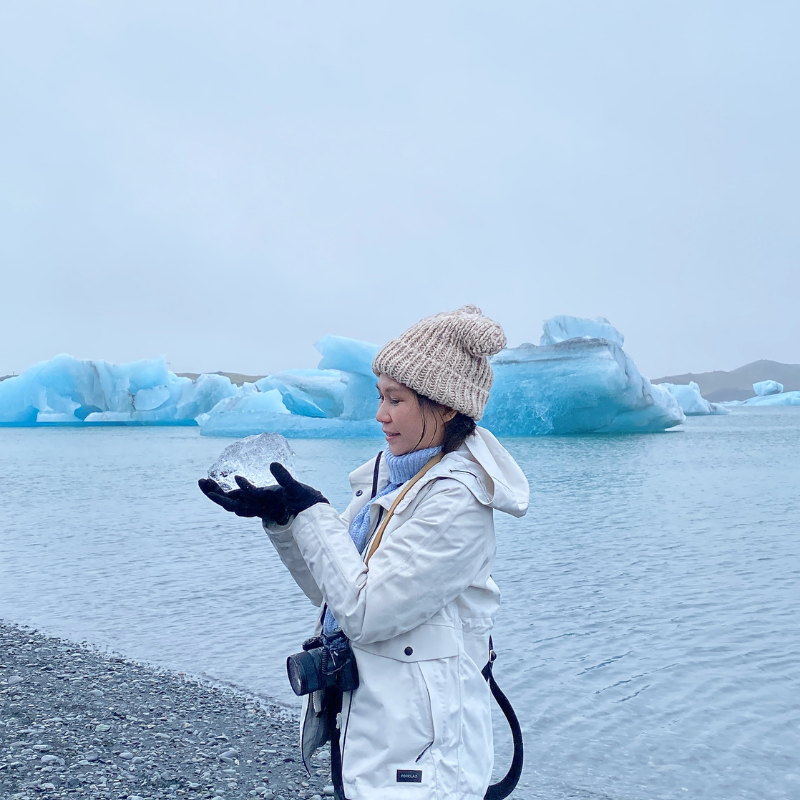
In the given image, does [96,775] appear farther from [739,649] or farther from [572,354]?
[572,354]

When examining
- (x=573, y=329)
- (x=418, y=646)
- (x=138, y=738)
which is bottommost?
(x=138, y=738)

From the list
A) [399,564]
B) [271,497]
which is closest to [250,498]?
[271,497]

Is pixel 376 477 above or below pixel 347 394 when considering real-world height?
below

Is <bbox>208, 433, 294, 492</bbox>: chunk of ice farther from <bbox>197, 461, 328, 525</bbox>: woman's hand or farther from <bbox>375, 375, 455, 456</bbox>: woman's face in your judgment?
<bbox>375, 375, 455, 456</bbox>: woman's face

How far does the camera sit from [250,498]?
55.6 inches

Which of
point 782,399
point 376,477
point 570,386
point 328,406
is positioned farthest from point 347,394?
point 782,399

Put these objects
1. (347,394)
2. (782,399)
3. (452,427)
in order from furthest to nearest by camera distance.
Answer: (782,399) < (347,394) < (452,427)

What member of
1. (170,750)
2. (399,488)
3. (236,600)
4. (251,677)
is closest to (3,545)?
(236,600)

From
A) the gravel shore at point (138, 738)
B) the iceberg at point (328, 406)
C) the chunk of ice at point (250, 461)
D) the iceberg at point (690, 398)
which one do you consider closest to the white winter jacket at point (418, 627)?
the chunk of ice at point (250, 461)

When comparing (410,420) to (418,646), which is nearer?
(418,646)

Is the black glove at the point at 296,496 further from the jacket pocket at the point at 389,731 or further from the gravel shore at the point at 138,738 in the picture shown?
the gravel shore at the point at 138,738

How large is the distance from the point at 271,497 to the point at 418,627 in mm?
342

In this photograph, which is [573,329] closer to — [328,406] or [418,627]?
[328,406]

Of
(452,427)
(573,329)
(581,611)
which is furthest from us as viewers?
(573,329)
